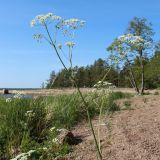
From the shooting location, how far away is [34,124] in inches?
367

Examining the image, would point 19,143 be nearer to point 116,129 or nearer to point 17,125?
point 17,125

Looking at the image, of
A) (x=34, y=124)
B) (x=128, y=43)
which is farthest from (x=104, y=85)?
(x=34, y=124)

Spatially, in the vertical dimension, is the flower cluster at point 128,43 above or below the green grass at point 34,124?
above

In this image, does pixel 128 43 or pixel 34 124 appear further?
pixel 34 124

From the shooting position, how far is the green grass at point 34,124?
7.58 meters

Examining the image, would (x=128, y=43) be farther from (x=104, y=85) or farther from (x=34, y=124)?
(x=34, y=124)

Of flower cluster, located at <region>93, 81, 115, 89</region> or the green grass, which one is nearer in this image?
flower cluster, located at <region>93, 81, 115, 89</region>

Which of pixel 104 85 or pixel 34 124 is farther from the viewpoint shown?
pixel 34 124

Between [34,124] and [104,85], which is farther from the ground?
[104,85]

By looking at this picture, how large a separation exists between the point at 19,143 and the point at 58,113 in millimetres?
2669

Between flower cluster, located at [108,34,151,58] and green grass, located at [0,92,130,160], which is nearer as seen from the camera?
flower cluster, located at [108,34,151,58]

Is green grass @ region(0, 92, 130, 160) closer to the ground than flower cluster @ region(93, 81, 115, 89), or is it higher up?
closer to the ground

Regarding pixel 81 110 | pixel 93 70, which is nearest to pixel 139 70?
pixel 81 110

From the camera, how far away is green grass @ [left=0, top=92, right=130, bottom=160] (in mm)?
7582
